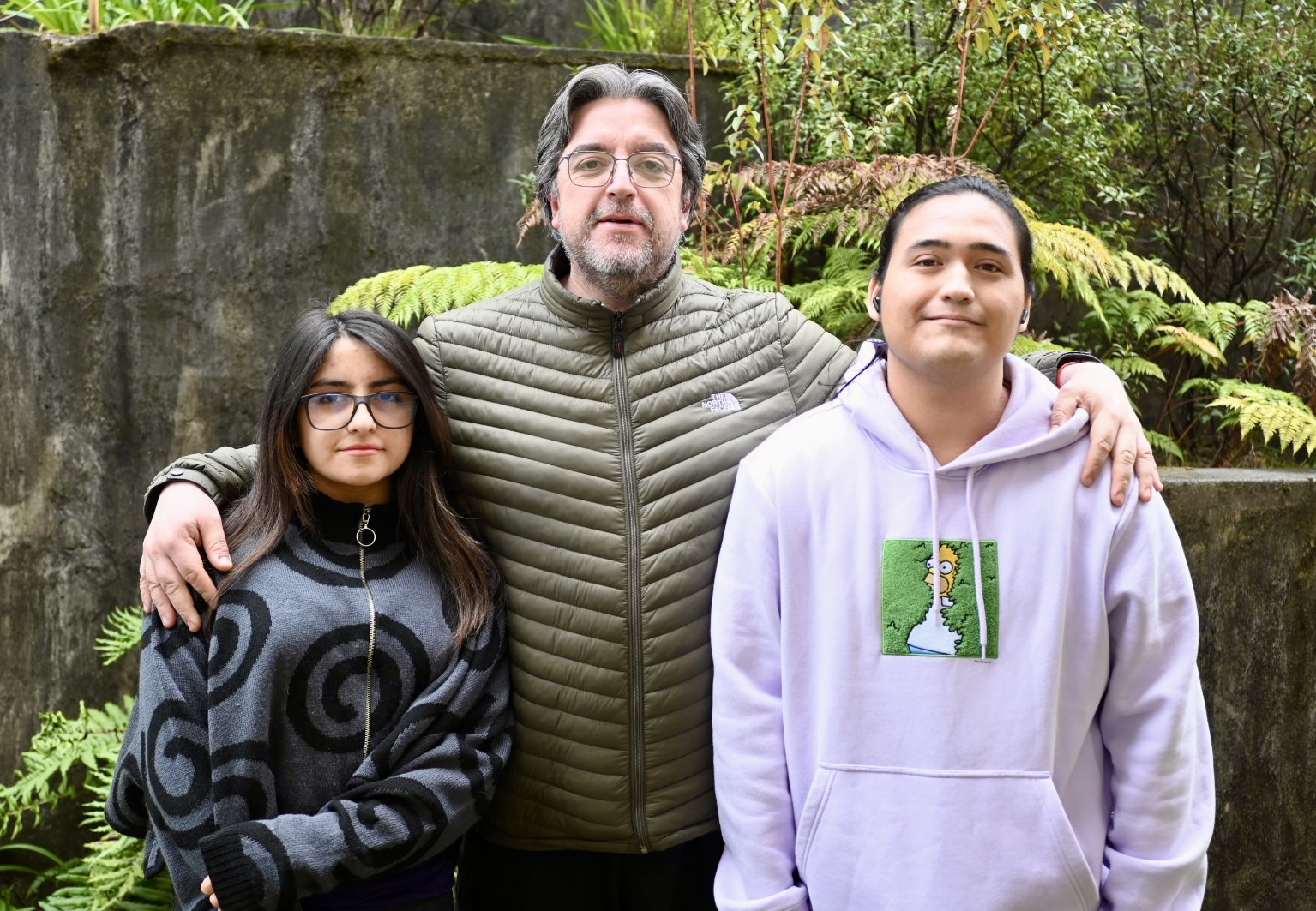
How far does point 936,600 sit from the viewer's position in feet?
6.75

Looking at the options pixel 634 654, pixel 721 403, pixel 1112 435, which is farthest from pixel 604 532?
pixel 1112 435

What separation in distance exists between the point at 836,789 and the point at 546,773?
2.28 ft

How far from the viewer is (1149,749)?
2027mm

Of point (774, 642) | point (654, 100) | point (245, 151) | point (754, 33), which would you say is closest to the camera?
point (774, 642)

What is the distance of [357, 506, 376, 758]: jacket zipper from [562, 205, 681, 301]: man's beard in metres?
0.71

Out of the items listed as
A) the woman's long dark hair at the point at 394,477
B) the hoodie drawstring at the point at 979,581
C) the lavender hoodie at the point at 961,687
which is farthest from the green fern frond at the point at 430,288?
the hoodie drawstring at the point at 979,581

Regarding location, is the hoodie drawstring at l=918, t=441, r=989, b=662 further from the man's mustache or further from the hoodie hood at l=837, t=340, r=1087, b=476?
the man's mustache

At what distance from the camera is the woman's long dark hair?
2.33 meters

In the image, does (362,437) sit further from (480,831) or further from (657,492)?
(480,831)

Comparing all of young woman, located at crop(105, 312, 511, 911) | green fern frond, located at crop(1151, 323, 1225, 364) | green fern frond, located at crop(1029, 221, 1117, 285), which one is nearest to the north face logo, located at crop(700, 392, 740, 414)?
young woman, located at crop(105, 312, 511, 911)

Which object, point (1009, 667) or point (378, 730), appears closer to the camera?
point (1009, 667)

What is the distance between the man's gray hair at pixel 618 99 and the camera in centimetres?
255

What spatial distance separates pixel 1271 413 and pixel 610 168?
9.43 feet

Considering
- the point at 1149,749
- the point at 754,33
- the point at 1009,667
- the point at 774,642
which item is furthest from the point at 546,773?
the point at 754,33
